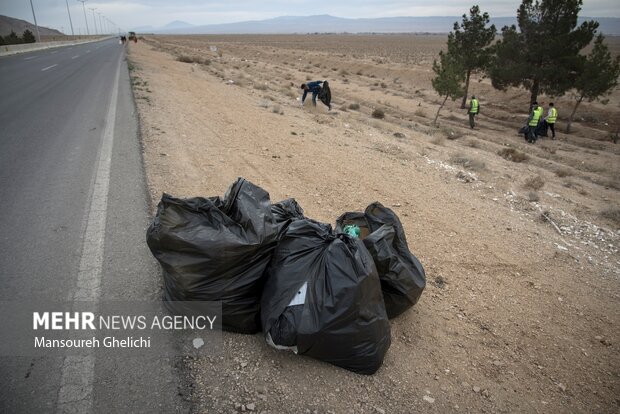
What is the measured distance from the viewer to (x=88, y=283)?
117 inches

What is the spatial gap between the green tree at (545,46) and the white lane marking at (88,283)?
17841 mm

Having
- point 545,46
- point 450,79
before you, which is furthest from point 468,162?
point 545,46

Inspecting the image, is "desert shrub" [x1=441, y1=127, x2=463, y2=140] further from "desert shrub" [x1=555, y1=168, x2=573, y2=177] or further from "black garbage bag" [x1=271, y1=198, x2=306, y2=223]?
"black garbage bag" [x1=271, y1=198, x2=306, y2=223]

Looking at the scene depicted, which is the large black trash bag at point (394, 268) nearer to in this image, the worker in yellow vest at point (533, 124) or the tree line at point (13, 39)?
the worker in yellow vest at point (533, 124)

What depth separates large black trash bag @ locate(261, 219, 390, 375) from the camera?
7.41 feet

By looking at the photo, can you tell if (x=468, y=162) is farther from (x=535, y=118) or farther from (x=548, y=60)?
(x=548, y=60)

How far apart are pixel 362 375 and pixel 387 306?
0.60m

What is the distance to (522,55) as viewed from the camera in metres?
17.0

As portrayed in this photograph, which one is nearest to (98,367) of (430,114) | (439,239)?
(439,239)

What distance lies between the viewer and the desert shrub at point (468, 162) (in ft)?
27.0

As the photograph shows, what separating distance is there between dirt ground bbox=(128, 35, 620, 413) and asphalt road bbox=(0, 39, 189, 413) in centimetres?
35

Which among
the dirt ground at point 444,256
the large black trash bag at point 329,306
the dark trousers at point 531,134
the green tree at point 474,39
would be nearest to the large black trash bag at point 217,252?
the large black trash bag at point 329,306

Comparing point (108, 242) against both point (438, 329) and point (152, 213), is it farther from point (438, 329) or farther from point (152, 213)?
point (438, 329)

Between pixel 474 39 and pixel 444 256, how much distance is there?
1963 centimetres
